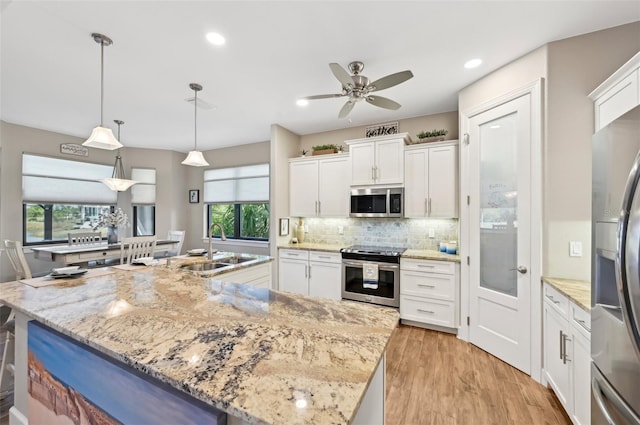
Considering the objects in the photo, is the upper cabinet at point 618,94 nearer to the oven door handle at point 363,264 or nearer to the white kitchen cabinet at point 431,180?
the white kitchen cabinet at point 431,180

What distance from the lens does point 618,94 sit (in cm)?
172

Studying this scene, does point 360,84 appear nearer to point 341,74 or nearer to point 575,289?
point 341,74

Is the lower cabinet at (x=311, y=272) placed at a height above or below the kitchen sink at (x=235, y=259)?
below

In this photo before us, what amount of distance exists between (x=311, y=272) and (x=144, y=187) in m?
4.39

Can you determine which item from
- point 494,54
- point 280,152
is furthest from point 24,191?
point 494,54

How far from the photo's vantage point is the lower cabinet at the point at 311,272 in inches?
149

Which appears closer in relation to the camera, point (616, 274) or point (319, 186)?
point (616, 274)

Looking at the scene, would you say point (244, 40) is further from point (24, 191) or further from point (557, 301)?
point (24, 191)

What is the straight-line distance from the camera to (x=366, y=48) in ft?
7.50

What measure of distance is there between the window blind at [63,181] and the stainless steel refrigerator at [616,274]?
268 inches

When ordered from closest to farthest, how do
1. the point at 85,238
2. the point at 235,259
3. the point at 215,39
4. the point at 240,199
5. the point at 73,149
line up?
1. the point at 215,39
2. the point at 235,259
3. the point at 85,238
4. the point at 73,149
5. the point at 240,199

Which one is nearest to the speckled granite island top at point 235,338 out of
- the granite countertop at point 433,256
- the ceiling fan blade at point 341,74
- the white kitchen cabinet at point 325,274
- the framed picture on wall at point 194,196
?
the ceiling fan blade at point 341,74

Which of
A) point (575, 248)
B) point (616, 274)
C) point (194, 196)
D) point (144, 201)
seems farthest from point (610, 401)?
point (144, 201)

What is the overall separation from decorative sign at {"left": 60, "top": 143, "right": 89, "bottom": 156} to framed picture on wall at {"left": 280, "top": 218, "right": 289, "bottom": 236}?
4116 mm
